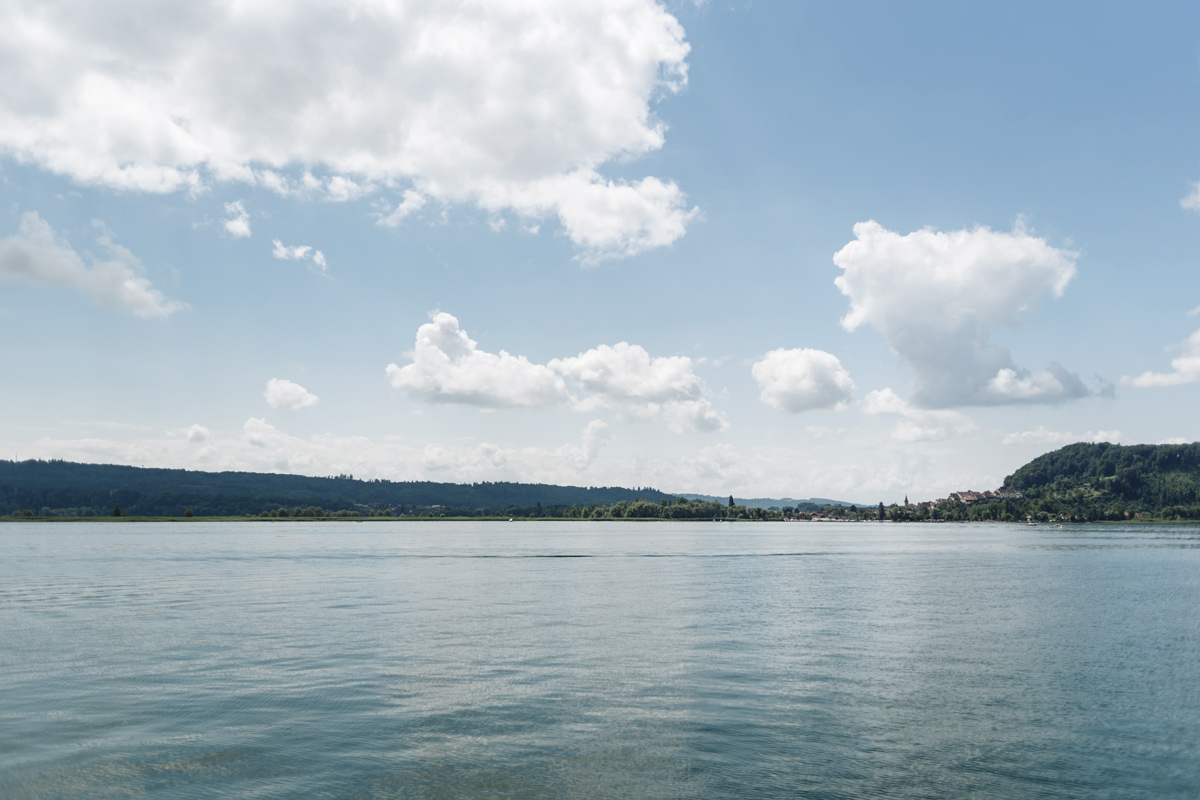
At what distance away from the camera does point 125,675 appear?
32406mm

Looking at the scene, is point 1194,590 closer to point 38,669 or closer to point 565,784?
point 565,784

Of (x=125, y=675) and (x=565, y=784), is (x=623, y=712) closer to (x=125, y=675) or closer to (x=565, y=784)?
(x=565, y=784)

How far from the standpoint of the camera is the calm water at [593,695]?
819 inches

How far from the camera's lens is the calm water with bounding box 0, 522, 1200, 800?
68.2 feet

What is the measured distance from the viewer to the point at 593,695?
2933 cm

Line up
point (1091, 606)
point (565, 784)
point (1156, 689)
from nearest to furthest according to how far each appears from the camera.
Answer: point (565, 784) → point (1156, 689) → point (1091, 606)

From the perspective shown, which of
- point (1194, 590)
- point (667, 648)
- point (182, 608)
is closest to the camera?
point (667, 648)

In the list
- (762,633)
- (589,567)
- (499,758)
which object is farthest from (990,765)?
(589,567)

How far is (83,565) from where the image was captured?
309ft

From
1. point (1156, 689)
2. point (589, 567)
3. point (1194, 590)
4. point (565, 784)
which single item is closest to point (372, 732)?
point (565, 784)

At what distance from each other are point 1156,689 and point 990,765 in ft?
51.2

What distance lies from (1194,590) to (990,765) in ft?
223

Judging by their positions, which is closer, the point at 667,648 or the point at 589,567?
the point at 667,648

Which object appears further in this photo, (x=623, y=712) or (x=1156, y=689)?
(x=1156, y=689)
